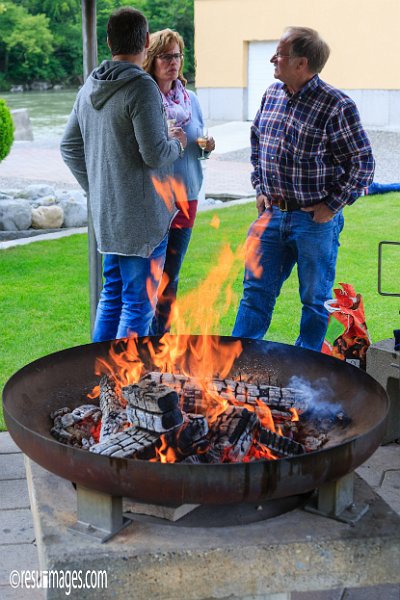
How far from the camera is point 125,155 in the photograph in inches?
132

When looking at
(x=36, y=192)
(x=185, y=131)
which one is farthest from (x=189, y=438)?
(x=36, y=192)

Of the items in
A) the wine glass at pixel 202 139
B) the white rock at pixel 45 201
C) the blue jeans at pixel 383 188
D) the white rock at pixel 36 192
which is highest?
the wine glass at pixel 202 139

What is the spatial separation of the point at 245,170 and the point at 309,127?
375 inches

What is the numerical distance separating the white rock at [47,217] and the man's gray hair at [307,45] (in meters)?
5.08

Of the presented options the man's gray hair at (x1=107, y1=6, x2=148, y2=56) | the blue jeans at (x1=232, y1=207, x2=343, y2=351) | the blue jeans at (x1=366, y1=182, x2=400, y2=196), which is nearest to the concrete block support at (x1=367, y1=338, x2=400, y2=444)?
the blue jeans at (x1=232, y1=207, x2=343, y2=351)

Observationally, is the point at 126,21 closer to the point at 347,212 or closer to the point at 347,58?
the point at 347,212

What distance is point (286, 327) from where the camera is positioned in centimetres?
517

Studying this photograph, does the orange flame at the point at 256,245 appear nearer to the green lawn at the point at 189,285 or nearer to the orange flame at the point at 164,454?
A: the green lawn at the point at 189,285

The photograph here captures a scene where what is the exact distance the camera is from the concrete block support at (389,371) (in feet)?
10.6

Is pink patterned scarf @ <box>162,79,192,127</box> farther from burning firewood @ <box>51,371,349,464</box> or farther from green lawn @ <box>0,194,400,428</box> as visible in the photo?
burning firewood @ <box>51,371,349,464</box>

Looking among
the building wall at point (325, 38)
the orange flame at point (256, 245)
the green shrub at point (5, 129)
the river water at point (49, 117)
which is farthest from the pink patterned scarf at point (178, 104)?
the building wall at point (325, 38)

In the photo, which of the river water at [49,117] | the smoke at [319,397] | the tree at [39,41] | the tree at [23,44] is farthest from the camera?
the tree at [39,41]

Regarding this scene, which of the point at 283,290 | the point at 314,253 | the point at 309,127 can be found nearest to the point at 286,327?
the point at 283,290

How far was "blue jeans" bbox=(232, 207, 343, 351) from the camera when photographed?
11.9 feet
